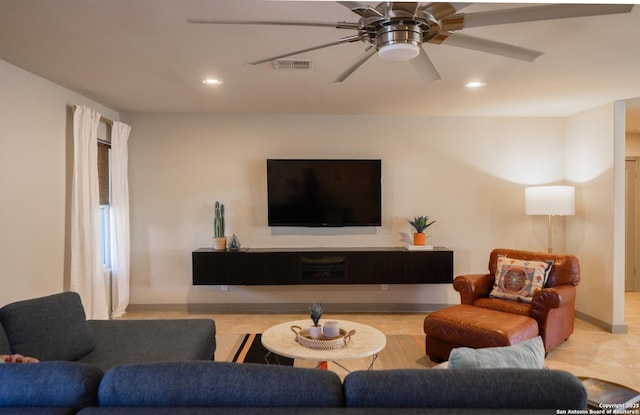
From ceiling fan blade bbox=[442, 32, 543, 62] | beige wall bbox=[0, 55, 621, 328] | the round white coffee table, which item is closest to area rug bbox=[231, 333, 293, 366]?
the round white coffee table

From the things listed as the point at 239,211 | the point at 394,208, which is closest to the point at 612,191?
the point at 394,208

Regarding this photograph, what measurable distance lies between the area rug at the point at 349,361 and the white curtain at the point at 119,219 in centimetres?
141

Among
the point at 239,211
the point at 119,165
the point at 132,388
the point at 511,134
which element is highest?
the point at 511,134

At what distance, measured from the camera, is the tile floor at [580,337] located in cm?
321

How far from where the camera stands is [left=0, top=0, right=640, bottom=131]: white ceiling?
2.24 m

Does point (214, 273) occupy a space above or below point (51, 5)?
below

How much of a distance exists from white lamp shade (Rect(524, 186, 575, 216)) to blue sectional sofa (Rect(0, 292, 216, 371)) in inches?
145

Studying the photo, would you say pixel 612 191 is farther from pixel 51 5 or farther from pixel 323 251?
pixel 51 5

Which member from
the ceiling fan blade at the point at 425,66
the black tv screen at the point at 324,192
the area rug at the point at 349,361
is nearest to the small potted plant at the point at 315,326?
the area rug at the point at 349,361

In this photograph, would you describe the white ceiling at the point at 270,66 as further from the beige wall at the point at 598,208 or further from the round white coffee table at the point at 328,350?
the round white coffee table at the point at 328,350

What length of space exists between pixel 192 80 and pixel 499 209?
3815mm

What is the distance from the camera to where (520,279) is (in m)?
3.66

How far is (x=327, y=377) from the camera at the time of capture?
129cm

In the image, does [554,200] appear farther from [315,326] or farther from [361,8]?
[361,8]
